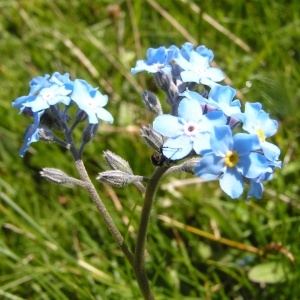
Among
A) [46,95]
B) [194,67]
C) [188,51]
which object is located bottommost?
[46,95]

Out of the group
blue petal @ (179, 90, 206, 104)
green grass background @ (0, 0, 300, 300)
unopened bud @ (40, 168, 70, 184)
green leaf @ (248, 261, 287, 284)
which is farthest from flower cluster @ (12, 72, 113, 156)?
green leaf @ (248, 261, 287, 284)

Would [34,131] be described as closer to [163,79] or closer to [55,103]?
[55,103]

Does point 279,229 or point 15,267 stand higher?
point 279,229

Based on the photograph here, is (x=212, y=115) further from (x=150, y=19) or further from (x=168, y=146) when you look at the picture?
(x=150, y=19)

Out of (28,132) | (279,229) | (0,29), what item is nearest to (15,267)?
(28,132)

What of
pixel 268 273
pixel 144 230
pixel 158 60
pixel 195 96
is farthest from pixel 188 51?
pixel 268 273

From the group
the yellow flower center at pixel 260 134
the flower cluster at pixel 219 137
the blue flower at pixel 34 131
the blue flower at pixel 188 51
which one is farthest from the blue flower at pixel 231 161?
the blue flower at pixel 34 131
